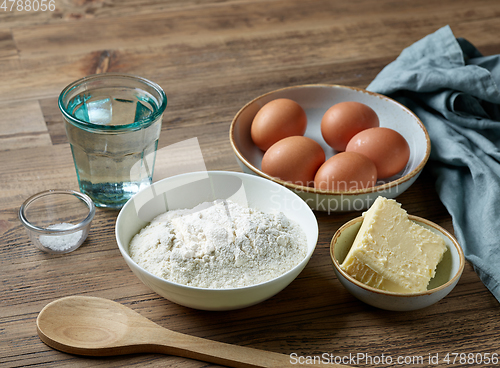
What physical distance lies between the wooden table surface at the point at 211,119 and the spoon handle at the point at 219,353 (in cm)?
2

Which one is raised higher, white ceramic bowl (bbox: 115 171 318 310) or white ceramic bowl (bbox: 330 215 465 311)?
white ceramic bowl (bbox: 115 171 318 310)

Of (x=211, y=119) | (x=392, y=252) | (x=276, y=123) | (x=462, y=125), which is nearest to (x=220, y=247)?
(x=392, y=252)

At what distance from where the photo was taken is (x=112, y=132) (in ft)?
2.85

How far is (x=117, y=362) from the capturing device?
28.4 inches

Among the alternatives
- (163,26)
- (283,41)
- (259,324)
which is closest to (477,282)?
(259,324)

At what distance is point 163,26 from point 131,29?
0.34 ft

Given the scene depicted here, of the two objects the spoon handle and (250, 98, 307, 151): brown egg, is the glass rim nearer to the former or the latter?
(250, 98, 307, 151): brown egg

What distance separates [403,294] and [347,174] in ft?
0.91

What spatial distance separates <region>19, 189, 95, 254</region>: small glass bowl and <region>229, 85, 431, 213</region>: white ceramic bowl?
1.07 feet

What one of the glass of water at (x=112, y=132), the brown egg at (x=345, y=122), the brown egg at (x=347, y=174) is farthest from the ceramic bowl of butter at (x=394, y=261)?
the glass of water at (x=112, y=132)

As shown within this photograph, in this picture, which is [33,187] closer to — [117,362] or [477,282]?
[117,362]

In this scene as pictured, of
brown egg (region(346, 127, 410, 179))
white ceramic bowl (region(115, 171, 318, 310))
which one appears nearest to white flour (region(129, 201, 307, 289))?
white ceramic bowl (region(115, 171, 318, 310))

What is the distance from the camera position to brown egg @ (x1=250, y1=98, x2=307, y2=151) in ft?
3.58

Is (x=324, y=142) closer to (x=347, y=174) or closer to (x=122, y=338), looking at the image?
(x=347, y=174)
